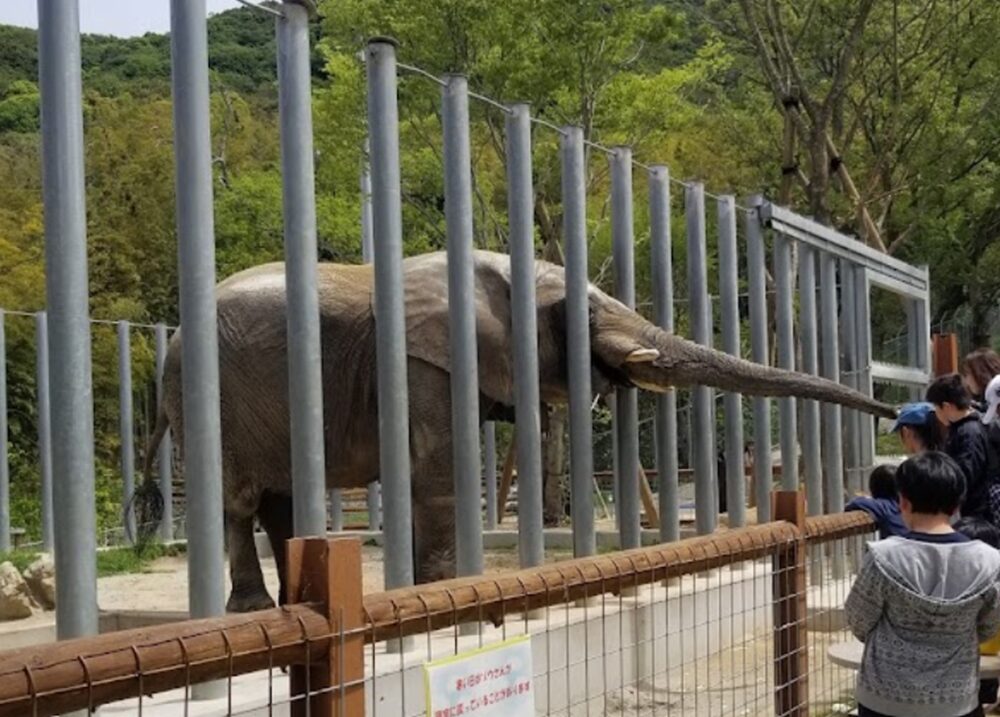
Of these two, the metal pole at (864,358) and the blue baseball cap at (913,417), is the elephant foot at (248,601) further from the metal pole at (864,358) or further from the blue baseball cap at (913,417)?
the metal pole at (864,358)

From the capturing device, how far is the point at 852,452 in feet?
39.0

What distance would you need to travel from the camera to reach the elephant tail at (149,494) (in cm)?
1004

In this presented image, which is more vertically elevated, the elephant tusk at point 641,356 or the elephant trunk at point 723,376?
the elephant tusk at point 641,356

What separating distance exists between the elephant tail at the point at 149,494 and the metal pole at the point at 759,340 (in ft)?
12.9

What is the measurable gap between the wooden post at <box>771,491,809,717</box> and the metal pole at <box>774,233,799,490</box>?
16.3ft

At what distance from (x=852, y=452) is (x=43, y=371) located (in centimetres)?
713

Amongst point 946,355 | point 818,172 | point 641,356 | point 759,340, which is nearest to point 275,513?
point 641,356

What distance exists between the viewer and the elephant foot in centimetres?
886

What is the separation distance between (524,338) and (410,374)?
3.19 feet

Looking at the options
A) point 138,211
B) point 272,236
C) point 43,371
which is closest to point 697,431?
point 43,371

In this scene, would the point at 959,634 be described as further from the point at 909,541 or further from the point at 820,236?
the point at 820,236

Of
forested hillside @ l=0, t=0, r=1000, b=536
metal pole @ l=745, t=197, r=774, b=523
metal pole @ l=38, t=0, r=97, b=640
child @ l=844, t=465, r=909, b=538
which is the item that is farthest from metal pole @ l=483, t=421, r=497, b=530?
metal pole @ l=38, t=0, r=97, b=640

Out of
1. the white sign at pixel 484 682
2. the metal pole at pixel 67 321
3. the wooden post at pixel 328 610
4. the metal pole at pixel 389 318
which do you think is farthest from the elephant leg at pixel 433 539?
the wooden post at pixel 328 610

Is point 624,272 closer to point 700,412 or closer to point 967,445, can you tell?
point 700,412
